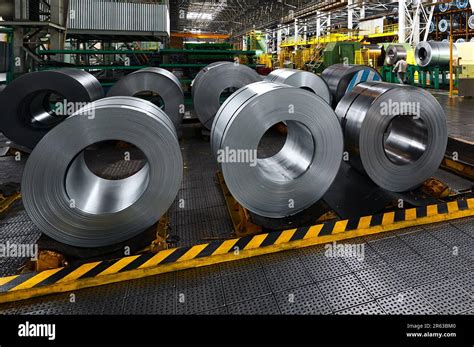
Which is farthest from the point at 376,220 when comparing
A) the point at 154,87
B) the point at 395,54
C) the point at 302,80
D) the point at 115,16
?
the point at 395,54

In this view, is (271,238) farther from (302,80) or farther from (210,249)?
(302,80)

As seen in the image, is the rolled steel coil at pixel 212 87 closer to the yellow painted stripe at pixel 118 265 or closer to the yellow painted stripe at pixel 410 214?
the yellow painted stripe at pixel 410 214

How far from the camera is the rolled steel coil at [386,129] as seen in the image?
138 inches

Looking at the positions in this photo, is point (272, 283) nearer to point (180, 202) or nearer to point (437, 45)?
point (180, 202)

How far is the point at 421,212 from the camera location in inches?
128

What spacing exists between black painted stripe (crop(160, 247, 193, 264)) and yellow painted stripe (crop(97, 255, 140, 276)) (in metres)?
0.23

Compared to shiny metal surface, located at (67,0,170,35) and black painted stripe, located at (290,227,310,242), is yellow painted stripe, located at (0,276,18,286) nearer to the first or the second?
black painted stripe, located at (290,227,310,242)

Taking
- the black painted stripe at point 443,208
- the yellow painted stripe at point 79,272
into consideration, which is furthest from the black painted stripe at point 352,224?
the yellow painted stripe at point 79,272

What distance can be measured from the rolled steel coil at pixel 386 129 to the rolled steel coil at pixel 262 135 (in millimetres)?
532

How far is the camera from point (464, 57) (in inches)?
464

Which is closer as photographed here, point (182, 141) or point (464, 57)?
point (182, 141)
